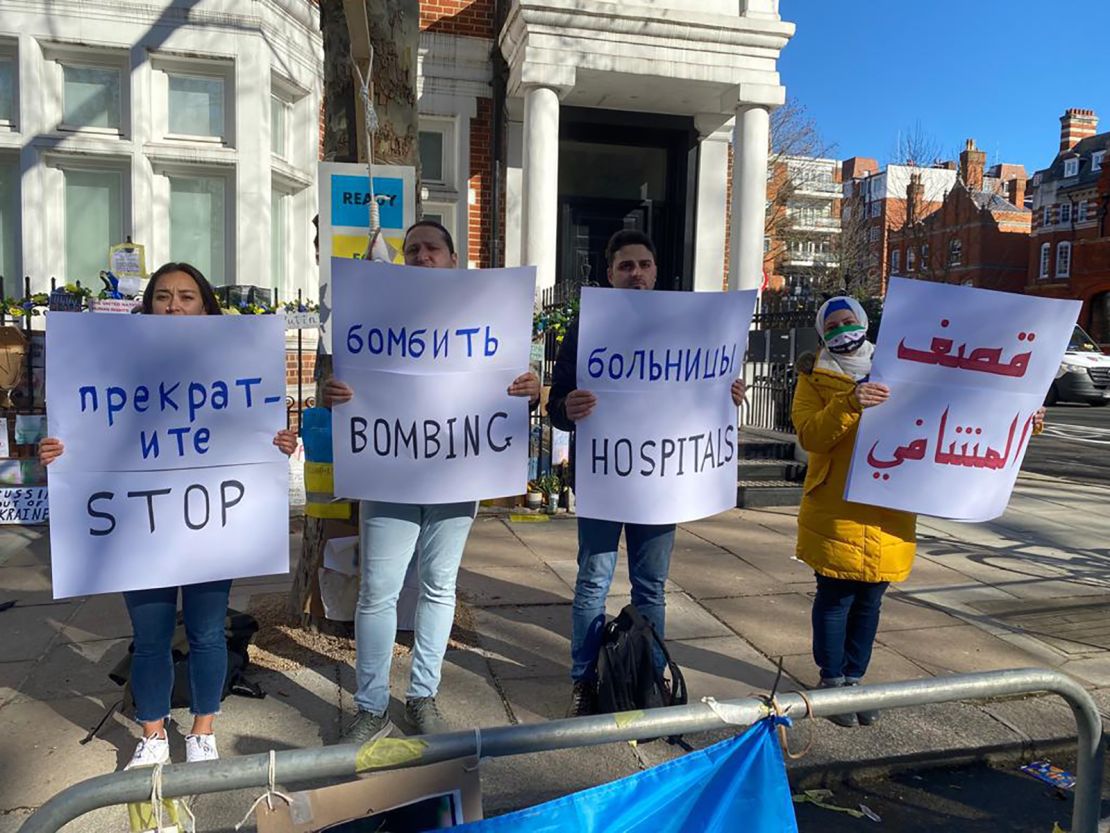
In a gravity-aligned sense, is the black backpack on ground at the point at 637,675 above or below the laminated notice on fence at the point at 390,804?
below

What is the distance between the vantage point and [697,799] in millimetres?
1673

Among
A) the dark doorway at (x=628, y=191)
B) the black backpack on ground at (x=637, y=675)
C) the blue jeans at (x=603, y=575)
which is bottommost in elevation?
the black backpack on ground at (x=637, y=675)

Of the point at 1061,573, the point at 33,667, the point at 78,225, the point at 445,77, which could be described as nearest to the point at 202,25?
the point at 78,225

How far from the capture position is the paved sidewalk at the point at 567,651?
3.09m

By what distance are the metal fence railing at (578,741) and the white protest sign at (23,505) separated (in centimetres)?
565

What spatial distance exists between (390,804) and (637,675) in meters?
1.64

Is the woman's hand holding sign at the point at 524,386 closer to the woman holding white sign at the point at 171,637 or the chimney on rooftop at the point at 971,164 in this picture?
the woman holding white sign at the point at 171,637

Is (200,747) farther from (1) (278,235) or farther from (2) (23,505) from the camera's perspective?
(1) (278,235)

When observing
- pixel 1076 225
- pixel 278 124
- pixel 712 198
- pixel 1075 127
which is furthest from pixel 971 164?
pixel 278 124

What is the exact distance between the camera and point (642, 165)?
10836 mm

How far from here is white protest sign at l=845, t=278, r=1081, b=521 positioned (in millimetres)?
3082

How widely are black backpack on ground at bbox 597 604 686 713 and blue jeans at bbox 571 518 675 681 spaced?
0.15m


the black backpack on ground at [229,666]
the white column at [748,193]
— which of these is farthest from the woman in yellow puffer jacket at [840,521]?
the white column at [748,193]

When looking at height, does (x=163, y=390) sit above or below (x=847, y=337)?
below
